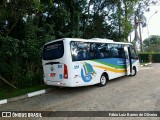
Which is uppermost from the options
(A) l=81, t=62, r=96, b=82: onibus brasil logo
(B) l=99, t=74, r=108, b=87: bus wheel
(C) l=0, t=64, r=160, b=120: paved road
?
(A) l=81, t=62, r=96, b=82: onibus brasil logo

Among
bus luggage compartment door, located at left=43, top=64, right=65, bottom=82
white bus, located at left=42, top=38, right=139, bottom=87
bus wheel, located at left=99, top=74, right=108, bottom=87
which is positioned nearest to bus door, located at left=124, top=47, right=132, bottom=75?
white bus, located at left=42, top=38, right=139, bottom=87

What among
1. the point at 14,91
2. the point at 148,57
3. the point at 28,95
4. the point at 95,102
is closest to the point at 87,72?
the point at 95,102

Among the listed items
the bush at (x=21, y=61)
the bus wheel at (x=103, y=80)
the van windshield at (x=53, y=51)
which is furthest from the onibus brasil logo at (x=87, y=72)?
the bush at (x=21, y=61)

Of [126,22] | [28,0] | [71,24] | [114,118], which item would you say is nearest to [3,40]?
[28,0]

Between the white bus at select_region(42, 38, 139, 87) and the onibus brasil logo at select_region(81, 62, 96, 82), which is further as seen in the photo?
the onibus brasil logo at select_region(81, 62, 96, 82)

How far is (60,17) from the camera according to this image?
13.4 m

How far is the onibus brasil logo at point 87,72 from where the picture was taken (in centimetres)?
915

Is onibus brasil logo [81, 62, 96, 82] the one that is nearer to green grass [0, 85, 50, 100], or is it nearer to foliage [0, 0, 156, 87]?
green grass [0, 85, 50, 100]

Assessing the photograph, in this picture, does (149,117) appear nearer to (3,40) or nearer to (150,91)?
(150,91)

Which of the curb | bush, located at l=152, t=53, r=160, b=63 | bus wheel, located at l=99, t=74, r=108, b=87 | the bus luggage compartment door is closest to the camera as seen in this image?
the curb

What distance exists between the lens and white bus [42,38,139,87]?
8.62 m

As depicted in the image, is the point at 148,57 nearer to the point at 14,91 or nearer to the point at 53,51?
the point at 53,51

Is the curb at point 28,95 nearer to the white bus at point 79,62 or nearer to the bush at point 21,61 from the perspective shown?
the white bus at point 79,62

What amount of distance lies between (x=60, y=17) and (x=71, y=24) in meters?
1.27
